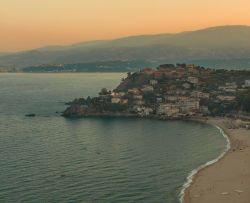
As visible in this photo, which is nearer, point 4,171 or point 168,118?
point 4,171

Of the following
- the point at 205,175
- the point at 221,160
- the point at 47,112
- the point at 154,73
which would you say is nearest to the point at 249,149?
the point at 221,160

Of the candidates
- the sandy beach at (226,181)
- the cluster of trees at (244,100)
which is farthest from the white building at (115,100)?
the sandy beach at (226,181)

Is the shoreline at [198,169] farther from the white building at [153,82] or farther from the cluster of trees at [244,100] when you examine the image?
the white building at [153,82]

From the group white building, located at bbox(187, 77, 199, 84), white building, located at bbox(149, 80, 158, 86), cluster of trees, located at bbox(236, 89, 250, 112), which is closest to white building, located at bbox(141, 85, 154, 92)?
white building, located at bbox(149, 80, 158, 86)

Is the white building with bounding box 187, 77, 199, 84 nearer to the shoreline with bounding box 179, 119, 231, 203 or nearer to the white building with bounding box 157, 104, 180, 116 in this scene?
the white building with bounding box 157, 104, 180, 116

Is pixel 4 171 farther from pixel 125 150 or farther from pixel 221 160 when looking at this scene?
pixel 221 160

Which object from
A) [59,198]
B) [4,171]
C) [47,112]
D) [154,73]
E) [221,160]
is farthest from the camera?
[154,73]
